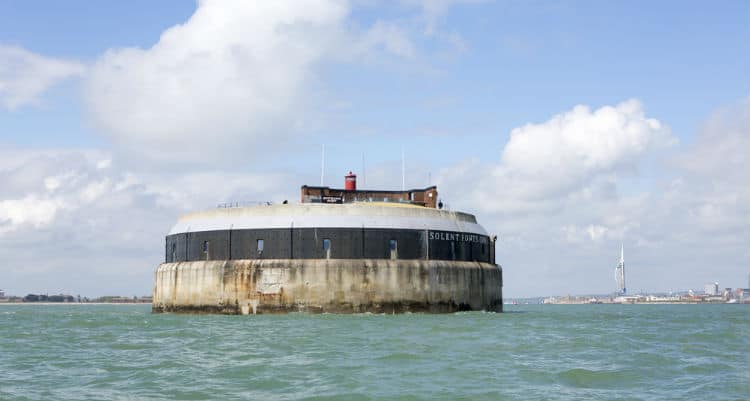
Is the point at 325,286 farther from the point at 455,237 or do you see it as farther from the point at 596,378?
the point at 596,378

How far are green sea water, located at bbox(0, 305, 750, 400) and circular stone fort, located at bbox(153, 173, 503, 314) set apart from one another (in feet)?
44.3

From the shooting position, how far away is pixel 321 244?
49.9 m

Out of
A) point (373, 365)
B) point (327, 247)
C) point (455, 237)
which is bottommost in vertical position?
point (373, 365)

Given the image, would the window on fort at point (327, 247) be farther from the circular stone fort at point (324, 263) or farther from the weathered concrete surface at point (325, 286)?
the weathered concrete surface at point (325, 286)

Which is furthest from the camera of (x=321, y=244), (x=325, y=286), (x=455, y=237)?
(x=455, y=237)

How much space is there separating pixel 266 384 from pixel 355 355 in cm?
573

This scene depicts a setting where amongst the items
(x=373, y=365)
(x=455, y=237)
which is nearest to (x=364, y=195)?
(x=455, y=237)

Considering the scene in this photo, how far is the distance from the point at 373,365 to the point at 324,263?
27.7m

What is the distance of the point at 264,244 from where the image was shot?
50.7m

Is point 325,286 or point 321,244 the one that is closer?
point 325,286

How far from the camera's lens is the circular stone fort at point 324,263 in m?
49.2

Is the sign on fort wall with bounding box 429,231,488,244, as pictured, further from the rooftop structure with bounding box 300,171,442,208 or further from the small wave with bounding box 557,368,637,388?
the small wave with bounding box 557,368,637,388

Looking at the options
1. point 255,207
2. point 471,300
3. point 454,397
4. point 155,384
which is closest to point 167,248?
point 255,207

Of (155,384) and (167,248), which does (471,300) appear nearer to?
(167,248)
